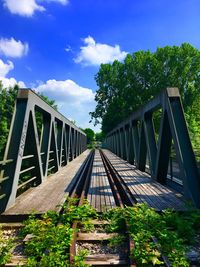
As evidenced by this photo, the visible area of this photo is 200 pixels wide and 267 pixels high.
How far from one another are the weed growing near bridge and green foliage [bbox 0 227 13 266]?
5.59 feet

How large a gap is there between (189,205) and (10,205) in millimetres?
4115

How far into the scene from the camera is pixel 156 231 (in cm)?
429

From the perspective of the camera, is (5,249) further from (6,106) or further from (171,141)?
(6,106)

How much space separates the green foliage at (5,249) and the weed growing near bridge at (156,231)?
1.70 metres

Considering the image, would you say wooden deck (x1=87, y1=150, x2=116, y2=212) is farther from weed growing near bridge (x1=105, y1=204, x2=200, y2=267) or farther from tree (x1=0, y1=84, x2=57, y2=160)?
tree (x1=0, y1=84, x2=57, y2=160)

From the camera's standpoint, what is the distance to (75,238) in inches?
162

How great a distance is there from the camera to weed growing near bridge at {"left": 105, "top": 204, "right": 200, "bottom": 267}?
3.43 m

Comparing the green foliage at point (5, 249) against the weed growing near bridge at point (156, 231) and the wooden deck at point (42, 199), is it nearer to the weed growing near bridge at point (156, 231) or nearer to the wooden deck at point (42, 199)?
the wooden deck at point (42, 199)

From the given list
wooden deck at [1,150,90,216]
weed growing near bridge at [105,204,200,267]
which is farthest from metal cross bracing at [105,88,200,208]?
wooden deck at [1,150,90,216]

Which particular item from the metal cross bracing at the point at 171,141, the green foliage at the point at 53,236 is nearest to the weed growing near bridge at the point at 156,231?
the green foliage at the point at 53,236

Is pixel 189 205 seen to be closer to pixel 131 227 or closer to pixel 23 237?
pixel 131 227

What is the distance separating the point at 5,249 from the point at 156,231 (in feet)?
7.84

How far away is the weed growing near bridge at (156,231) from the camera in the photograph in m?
3.43

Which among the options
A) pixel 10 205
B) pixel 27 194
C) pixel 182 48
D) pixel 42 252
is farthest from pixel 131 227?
pixel 182 48
